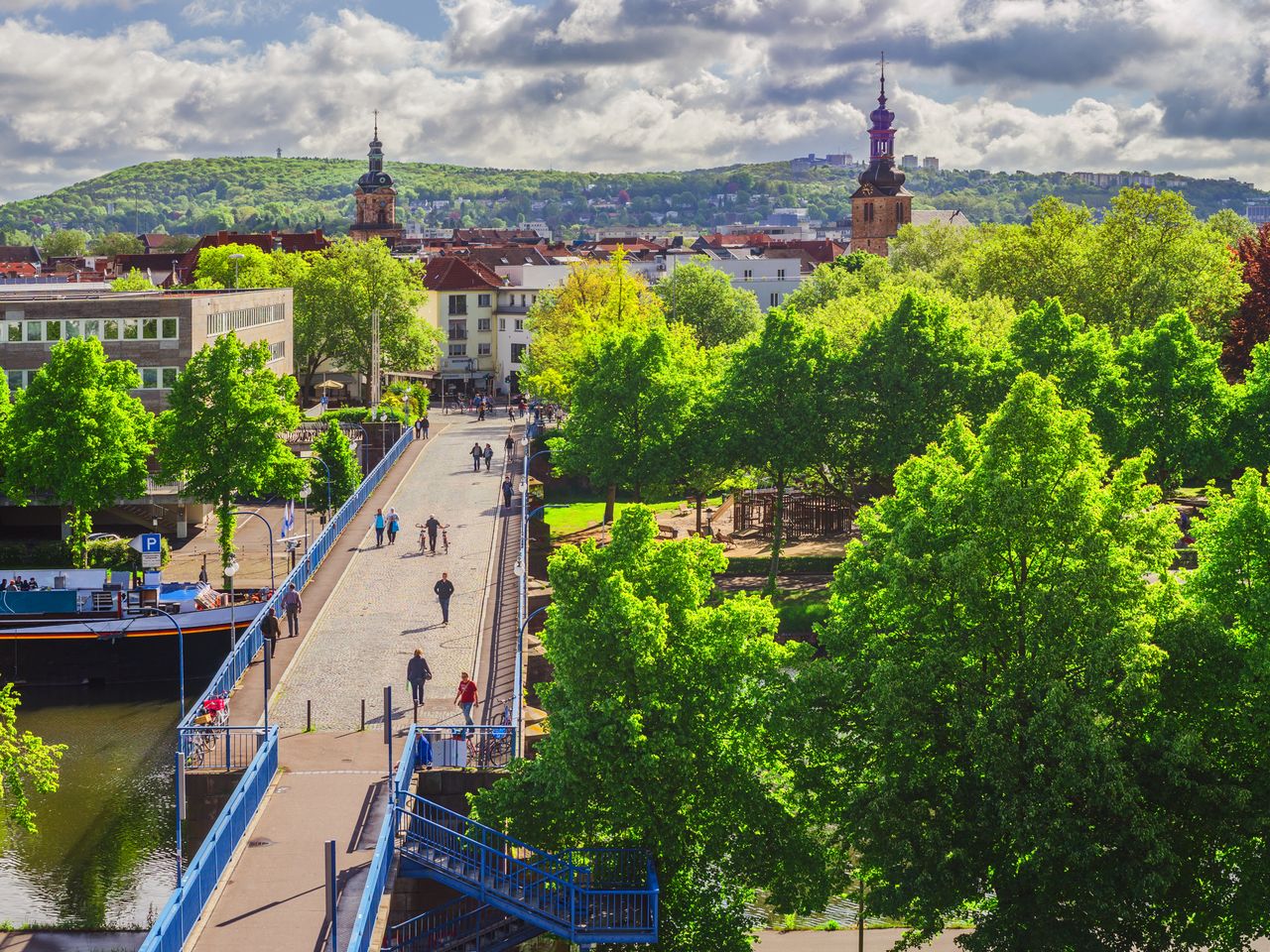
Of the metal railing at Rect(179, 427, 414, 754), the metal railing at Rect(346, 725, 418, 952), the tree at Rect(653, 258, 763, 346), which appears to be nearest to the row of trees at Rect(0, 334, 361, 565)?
the metal railing at Rect(179, 427, 414, 754)

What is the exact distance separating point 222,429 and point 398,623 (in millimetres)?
16277

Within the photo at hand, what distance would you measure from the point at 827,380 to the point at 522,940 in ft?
129

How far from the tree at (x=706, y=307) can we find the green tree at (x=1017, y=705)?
284ft

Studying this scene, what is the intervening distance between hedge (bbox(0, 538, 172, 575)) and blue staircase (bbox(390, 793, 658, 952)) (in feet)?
122

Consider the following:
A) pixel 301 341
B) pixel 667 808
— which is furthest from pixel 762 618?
pixel 301 341

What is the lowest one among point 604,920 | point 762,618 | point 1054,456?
point 604,920

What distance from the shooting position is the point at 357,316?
119 metres

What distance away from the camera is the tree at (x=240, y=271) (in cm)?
12769

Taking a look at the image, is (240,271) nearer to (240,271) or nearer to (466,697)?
(240,271)

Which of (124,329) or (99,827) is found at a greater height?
(124,329)

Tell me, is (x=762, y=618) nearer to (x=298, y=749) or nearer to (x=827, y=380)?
(x=298, y=749)

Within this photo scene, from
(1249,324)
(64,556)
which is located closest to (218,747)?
(64,556)

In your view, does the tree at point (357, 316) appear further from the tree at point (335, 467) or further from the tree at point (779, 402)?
the tree at point (779, 402)

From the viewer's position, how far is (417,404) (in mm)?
104125
